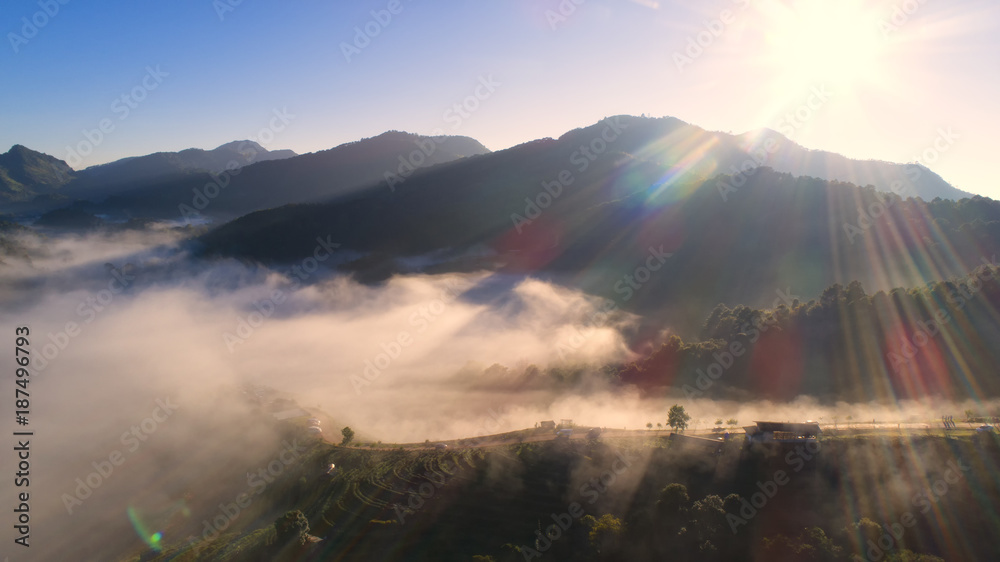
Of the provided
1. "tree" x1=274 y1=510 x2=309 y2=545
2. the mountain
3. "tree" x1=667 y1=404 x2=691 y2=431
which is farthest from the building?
the mountain

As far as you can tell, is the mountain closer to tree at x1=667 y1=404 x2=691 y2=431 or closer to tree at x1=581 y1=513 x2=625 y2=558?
tree at x1=667 y1=404 x2=691 y2=431

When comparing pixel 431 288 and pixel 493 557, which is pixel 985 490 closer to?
pixel 493 557

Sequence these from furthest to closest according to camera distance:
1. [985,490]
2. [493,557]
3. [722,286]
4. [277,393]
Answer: [722,286]
[277,393]
[493,557]
[985,490]

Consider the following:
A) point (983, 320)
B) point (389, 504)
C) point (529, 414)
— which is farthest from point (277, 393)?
point (983, 320)

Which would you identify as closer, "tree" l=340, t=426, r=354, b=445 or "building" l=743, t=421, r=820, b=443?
"building" l=743, t=421, r=820, b=443

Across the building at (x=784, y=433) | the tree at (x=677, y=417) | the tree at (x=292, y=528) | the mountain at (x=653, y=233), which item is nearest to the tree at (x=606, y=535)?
the tree at (x=677, y=417)

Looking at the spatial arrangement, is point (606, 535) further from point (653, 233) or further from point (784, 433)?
point (653, 233)
